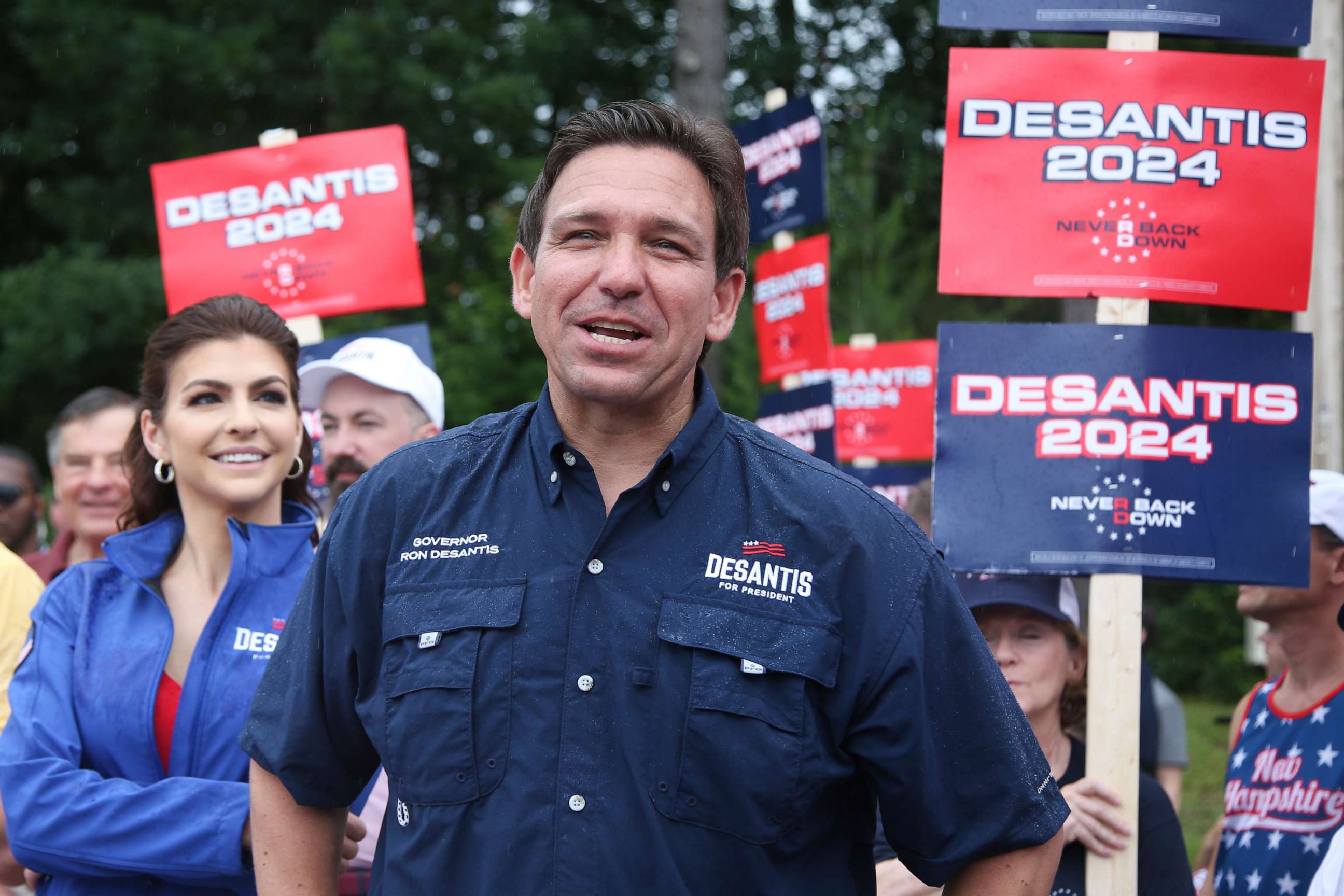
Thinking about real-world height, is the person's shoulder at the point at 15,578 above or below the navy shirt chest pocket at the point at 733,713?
above

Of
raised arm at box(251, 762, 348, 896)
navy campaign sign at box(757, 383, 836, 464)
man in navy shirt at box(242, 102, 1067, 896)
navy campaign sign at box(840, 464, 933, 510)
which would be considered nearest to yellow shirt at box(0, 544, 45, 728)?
raised arm at box(251, 762, 348, 896)

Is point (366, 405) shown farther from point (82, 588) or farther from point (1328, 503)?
point (1328, 503)

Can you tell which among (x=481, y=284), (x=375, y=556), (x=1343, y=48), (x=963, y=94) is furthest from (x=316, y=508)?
(x=1343, y=48)

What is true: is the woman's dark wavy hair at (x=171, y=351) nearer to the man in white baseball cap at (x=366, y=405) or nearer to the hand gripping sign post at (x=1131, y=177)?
the man in white baseball cap at (x=366, y=405)

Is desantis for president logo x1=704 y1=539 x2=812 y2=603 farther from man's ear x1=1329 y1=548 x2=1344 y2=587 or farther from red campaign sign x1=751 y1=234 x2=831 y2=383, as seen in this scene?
red campaign sign x1=751 y1=234 x2=831 y2=383

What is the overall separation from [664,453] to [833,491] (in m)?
0.27

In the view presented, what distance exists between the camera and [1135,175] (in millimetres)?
3494

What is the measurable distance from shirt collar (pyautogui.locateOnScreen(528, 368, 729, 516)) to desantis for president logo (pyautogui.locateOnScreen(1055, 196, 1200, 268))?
1.51m

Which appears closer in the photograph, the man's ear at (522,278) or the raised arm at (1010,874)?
the raised arm at (1010,874)

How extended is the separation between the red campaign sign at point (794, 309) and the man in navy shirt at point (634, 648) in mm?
4648

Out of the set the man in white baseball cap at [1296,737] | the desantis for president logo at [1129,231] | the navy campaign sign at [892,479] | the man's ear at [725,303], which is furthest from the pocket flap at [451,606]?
the navy campaign sign at [892,479]

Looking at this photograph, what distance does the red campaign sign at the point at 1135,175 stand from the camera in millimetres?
3490

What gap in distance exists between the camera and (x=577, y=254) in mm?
2322

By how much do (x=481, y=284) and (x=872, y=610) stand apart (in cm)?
1138
